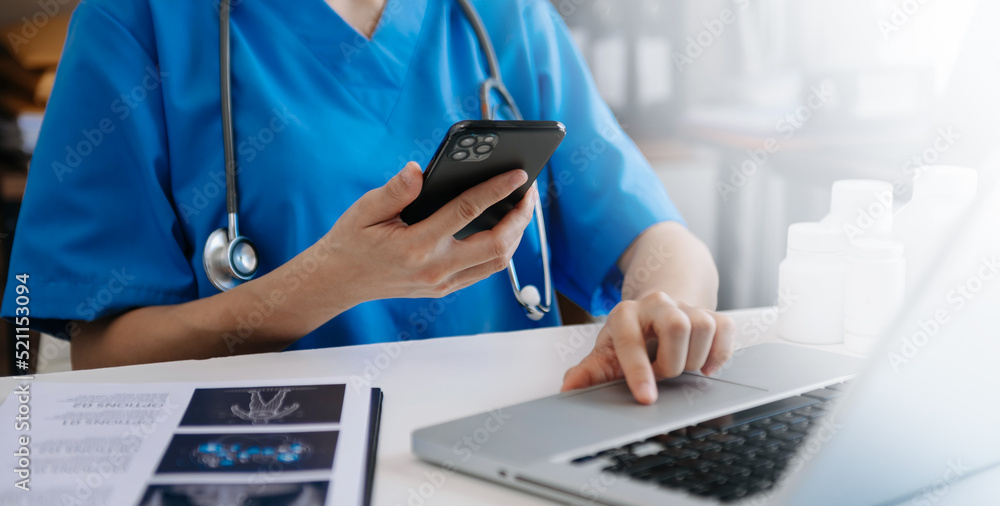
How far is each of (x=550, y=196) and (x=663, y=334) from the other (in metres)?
0.47

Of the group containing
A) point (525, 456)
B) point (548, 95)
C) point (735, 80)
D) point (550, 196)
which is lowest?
point (525, 456)

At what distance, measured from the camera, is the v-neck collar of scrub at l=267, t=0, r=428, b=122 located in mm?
842

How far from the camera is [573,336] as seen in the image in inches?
30.6

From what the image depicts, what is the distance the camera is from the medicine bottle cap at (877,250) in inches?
27.5

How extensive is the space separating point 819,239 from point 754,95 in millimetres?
1559

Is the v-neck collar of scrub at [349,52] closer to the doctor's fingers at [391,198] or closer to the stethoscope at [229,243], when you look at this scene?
the stethoscope at [229,243]

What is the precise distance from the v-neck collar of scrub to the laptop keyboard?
549 mm

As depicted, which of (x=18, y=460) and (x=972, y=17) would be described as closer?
(x=18, y=460)

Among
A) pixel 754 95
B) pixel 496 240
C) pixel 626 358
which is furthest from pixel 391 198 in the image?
pixel 754 95

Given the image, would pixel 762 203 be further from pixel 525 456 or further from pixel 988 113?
pixel 525 456

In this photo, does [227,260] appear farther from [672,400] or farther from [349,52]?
[672,400]

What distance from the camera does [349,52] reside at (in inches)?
33.4

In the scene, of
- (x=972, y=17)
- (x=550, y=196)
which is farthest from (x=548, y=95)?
(x=972, y=17)

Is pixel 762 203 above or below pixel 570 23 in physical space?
below
